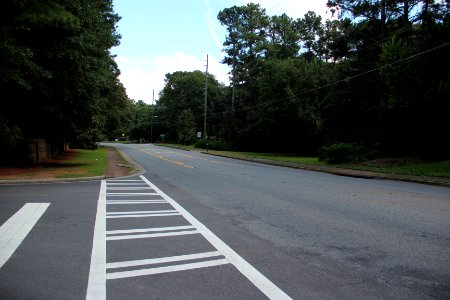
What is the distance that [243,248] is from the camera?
6176mm

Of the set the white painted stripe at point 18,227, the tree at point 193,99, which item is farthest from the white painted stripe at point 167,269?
the tree at point 193,99

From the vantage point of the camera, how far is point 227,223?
821 cm

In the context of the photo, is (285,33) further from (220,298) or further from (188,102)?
(220,298)

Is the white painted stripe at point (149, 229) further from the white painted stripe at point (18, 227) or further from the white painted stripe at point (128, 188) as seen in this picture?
the white painted stripe at point (128, 188)

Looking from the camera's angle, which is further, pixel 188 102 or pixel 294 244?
pixel 188 102

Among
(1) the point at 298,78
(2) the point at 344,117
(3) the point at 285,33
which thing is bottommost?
(2) the point at 344,117

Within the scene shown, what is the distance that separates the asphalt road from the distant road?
0.05ft

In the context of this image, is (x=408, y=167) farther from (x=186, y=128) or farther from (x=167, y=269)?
(x=186, y=128)

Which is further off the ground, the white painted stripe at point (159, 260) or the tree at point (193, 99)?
the tree at point (193, 99)

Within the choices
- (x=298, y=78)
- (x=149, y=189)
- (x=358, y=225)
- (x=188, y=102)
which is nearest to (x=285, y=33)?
(x=298, y=78)

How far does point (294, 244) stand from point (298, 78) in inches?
1823

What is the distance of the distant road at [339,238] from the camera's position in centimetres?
465

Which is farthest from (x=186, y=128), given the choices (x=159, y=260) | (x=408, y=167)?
(x=159, y=260)

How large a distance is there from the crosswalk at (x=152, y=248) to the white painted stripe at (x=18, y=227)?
1.15 m
